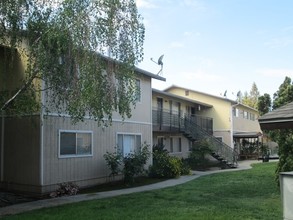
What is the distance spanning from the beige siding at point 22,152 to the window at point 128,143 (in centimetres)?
532

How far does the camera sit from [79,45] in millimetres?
10008

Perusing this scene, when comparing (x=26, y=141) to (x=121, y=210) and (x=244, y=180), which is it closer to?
(x=121, y=210)

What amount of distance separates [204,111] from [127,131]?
774 inches

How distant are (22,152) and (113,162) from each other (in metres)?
4.23

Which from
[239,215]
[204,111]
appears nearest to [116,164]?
[239,215]

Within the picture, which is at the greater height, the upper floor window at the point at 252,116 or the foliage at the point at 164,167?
the upper floor window at the point at 252,116

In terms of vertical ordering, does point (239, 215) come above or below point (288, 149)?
below

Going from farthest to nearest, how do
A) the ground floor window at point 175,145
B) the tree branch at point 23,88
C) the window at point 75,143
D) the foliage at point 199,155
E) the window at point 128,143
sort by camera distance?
the ground floor window at point 175,145
the foliage at point 199,155
the window at point 128,143
the window at point 75,143
the tree branch at point 23,88

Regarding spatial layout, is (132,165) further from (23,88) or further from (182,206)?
(23,88)

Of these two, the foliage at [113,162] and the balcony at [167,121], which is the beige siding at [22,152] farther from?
the balcony at [167,121]

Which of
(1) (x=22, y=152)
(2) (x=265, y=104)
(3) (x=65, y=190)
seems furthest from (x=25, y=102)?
(2) (x=265, y=104)

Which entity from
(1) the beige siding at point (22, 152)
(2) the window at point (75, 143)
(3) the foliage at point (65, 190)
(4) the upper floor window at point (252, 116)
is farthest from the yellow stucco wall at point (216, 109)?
(3) the foliage at point (65, 190)

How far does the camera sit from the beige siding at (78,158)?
14641mm

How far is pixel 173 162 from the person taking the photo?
21234 mm
